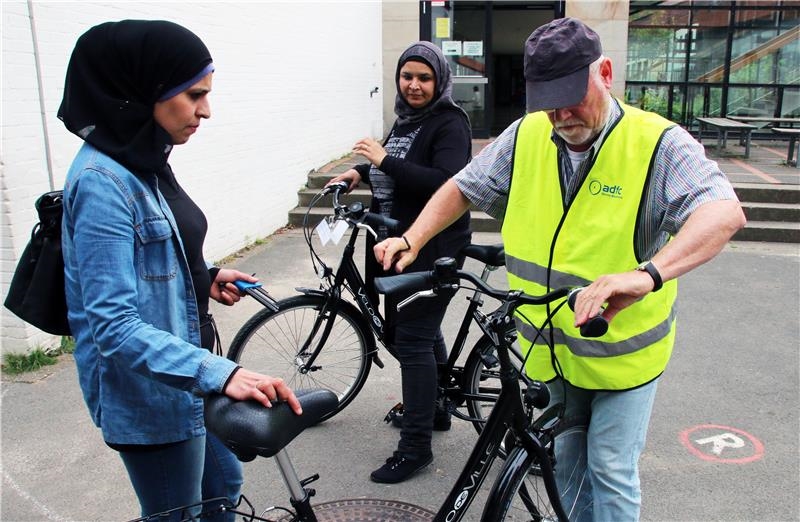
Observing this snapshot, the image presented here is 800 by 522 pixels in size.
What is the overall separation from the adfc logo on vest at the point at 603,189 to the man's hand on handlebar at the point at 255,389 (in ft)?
3.49

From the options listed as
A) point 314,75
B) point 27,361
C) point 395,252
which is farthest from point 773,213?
point 27,361

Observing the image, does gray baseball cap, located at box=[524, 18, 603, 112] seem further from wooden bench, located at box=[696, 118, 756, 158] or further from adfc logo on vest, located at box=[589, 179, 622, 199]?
wooden bench, located at box=[696, 118, 756, 158]

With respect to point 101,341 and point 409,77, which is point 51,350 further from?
point 101,341

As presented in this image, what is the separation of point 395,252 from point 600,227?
2.16 ft

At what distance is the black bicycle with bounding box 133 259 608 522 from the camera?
1.62 m

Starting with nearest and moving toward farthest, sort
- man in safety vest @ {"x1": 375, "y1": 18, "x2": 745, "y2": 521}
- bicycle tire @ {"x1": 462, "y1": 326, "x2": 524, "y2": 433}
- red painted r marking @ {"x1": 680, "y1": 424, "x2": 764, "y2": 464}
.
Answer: man in safety vest @ {"x1": 375, "y1": 18, "x2": 745, "y2": 521} → bicycle tire @ {"x1": 462, "y1": 326, "x2": 524, "y2": 433} → red painted r marking @ {"x1": 680, "y1": 424, "x2": 764, "y2": 464}

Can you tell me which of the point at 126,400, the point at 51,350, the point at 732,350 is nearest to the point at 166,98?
the point at 126,400

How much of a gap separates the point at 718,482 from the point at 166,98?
→ 9.92 feet

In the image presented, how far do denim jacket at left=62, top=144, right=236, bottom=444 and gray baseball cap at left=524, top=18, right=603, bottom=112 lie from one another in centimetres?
109

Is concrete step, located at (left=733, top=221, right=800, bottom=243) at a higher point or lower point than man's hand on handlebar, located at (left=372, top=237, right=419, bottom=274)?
lower

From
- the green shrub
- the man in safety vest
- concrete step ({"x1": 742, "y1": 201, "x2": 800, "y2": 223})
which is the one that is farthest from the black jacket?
concrete step ({"x1": 742, "y1": 201, "x2": 800, "y2": 223})

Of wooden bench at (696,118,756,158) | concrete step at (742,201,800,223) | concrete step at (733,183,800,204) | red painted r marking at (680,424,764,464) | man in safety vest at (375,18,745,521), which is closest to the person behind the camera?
man in safety vest at (375,18,745,521)

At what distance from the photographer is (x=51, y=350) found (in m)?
4.52

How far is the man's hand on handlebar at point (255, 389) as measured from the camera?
1569 mm
